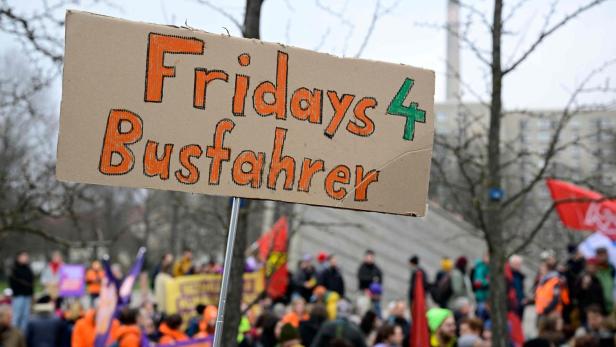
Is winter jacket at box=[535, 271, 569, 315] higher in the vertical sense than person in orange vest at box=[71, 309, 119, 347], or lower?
higher

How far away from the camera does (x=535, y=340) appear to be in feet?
25.7

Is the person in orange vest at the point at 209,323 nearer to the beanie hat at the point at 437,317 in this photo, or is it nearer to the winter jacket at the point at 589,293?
the beanie hat at the point at 437,317

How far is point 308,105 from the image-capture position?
414 cm

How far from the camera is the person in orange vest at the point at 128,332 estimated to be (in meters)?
7.65

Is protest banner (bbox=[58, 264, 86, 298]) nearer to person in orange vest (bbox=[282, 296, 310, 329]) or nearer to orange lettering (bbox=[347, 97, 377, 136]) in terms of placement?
person in orange vest (bbox=[282, 296, 310, 329])

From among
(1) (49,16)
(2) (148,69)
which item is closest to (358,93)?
(2) (148,69)

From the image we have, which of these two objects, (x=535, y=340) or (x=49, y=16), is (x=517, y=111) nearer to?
(x=535, y=340)

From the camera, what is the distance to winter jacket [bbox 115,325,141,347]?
25.1ft

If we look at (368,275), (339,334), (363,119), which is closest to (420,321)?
(339,334)

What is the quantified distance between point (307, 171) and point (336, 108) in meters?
0.39

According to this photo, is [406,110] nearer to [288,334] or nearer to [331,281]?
[288,334]

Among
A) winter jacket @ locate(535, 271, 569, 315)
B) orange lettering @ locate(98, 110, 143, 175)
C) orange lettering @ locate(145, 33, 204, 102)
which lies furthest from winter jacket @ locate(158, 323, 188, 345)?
winter jacket @ locate(535, 271, 569, 315)

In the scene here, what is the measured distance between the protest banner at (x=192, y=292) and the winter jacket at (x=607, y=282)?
17.3 feet

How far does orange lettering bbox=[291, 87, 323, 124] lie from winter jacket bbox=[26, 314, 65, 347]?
22.6 feet
